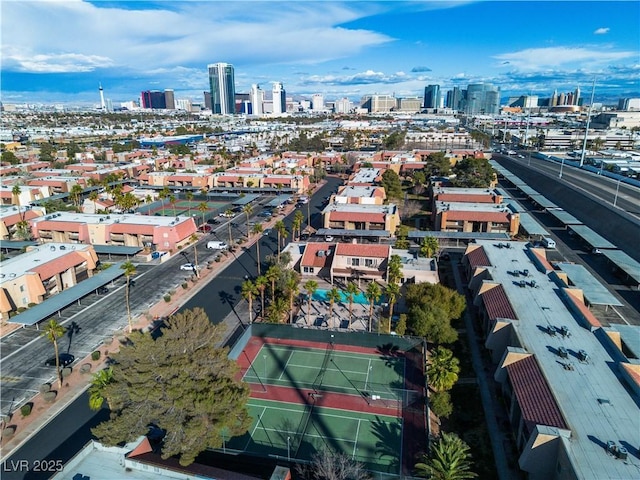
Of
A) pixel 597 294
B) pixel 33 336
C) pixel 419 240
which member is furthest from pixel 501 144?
pixel 33 336

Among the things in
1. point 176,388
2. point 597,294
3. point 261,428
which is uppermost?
point 176,388

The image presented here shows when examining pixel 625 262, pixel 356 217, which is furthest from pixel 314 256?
pixel 625 262

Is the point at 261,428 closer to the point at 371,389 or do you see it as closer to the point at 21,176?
the point at 371,389

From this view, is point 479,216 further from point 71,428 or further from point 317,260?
point 71,428

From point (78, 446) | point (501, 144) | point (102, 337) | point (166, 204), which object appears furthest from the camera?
point (501, 144)

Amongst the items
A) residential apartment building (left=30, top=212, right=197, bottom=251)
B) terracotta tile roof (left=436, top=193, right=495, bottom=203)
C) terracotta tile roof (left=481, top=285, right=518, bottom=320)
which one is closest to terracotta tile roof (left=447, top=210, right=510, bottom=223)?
terracotta tile roof (left=436, top=193, right=495, bottom=203)

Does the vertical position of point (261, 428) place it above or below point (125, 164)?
below

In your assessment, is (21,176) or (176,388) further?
(21,176)
